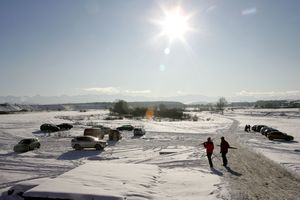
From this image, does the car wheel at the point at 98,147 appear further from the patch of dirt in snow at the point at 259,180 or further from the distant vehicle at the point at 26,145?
the patch of dirt in snow at the point at 259,180

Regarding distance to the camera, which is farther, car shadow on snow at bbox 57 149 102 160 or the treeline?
the treeline

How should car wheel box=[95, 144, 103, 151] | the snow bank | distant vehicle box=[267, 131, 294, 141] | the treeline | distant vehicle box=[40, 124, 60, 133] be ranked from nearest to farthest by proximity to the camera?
1. the snow bank
2. car wheel box=[95, 144, 103, 151]
3. distant vehicle box=[267, 131, 294, 141]
4. distant vehicle box=[40, 124, 60, 133]
5. the treeline

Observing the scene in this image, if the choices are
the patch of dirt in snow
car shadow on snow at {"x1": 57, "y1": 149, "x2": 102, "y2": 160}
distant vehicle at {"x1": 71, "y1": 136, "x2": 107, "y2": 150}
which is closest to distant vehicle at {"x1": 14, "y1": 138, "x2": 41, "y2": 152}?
distant vehicle at {"x1": 71, "y1": 136, "x2": 107, "y2": 150}

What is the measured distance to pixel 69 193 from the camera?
9.20 meters

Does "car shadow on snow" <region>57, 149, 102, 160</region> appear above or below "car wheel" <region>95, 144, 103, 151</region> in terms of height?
below

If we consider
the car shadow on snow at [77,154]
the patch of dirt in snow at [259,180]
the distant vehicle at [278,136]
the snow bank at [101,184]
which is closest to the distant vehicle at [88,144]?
the car shadow on snow at [77,154]

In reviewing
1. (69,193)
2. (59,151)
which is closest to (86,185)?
(69,193)

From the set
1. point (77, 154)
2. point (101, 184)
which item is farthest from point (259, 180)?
point (77, 154)

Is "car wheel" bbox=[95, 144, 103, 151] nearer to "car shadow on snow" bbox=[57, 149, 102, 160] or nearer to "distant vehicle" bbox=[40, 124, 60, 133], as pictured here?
"car shadow on snow" bbox=[57, 149, 102, 160]

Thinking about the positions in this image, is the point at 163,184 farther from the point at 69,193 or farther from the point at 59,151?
the point at 59,151

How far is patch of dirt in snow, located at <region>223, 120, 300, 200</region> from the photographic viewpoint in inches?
535

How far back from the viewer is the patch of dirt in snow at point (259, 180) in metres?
13.6

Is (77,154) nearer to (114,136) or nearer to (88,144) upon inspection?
(88,144)

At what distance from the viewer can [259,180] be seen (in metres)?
16.5
